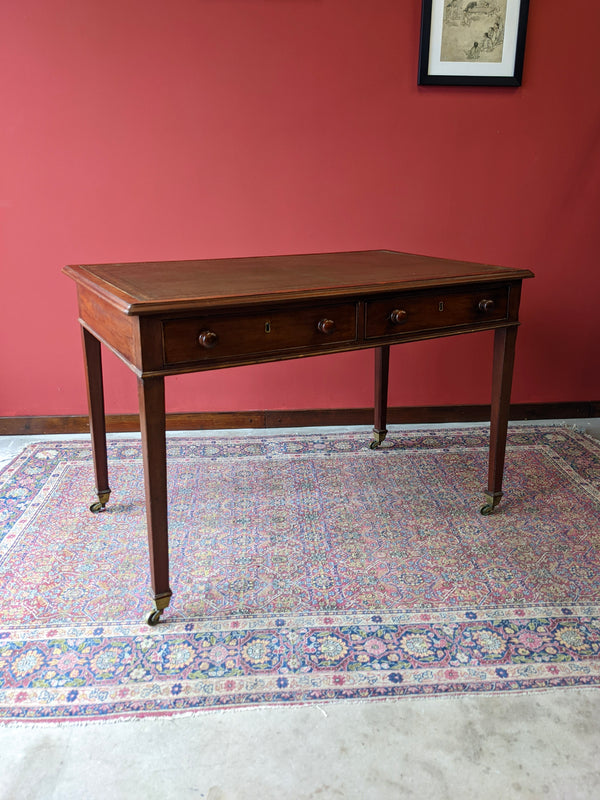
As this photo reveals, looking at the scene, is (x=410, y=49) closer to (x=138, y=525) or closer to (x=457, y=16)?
(x=457, y=16)

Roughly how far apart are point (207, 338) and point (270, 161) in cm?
169

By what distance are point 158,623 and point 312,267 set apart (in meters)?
1.27

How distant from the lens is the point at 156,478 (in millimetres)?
1799

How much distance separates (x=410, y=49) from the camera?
3.04 meters

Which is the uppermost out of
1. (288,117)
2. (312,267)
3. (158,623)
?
(288,117)

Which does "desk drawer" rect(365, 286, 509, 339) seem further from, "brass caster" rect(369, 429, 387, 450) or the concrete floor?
the concrete floor

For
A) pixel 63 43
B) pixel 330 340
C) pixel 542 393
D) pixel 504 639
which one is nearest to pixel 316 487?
pixel 330 340

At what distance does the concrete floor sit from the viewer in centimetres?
138

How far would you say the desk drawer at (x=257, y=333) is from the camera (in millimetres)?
1716

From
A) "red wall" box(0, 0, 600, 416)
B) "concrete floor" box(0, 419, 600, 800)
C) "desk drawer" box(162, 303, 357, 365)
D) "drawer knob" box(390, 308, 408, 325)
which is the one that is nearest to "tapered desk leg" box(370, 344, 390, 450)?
"red wall" box(0, 0, 600, 416)

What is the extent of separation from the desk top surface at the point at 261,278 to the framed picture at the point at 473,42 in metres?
1.10

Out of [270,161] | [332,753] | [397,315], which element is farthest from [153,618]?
[270,161]

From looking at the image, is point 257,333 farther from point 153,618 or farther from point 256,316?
point 153,618

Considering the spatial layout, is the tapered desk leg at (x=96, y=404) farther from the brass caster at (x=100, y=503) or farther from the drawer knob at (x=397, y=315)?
the drawer knob at (x=397, y=315)
